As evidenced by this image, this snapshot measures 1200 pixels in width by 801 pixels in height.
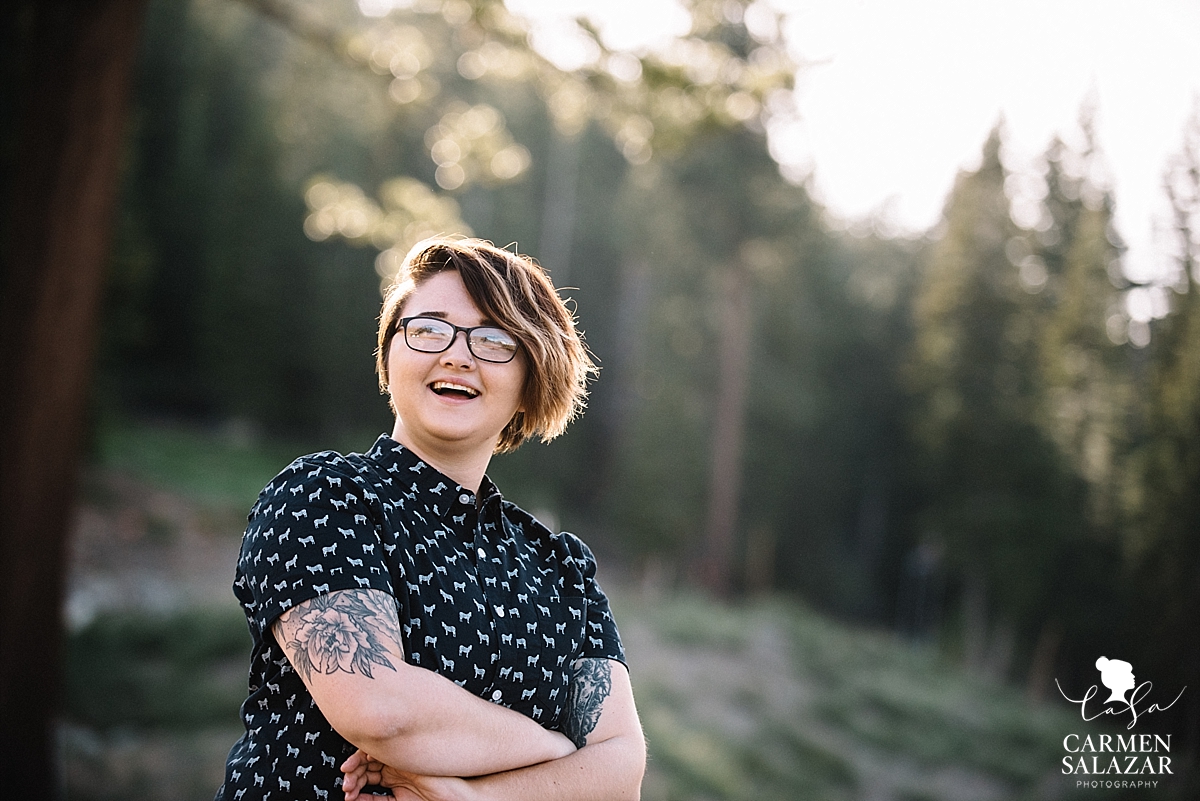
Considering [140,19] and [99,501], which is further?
[99,501]

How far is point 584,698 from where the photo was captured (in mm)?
1480

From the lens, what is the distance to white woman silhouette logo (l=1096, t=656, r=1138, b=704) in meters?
4.91

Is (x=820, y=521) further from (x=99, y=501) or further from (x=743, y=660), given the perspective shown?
(x=99, y=501)

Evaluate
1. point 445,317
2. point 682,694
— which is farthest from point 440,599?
point 682,694

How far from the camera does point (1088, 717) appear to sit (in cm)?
554

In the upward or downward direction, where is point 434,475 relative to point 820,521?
downward

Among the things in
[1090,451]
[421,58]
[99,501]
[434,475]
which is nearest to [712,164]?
[1090,451]

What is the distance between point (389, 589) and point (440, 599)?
0.29 feet

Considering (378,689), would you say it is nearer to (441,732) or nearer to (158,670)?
(441,732)

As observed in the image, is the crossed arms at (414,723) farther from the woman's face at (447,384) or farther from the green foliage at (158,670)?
the green foliage at (158,670)

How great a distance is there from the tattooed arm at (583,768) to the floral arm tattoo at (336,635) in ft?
0.46

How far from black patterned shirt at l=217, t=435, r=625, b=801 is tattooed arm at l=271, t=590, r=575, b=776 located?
3 cm

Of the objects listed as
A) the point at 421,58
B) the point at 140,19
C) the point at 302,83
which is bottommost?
the point at 140,19

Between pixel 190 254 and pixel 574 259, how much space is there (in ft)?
21.4
